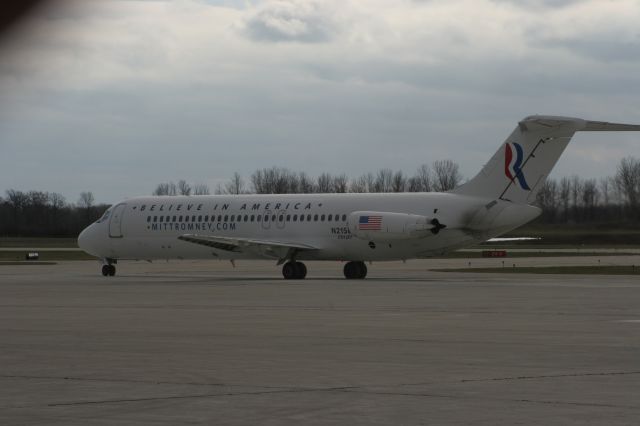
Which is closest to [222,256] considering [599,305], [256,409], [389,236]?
[389,236]

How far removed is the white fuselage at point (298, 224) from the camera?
143 feet

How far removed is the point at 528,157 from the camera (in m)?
43.0

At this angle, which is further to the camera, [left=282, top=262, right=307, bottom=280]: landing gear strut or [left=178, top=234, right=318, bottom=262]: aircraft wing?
[left=282, top=262, right=307, bottom=280]: landing gear strut

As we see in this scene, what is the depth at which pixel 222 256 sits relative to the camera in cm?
4897

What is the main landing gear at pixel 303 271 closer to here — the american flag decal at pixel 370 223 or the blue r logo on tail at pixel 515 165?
the american flag decal at pixel 370 223

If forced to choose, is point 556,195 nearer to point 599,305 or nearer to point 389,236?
point 389,236

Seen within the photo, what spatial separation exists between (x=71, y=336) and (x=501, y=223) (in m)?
25.8

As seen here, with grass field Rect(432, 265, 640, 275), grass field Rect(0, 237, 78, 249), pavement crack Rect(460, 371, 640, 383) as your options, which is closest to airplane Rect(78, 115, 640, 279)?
grass field Rect(432, 265, 640, 275)

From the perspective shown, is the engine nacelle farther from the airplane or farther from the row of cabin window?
the row of cabin window

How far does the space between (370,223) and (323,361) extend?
29156 mm

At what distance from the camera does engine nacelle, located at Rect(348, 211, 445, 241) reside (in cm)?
4359

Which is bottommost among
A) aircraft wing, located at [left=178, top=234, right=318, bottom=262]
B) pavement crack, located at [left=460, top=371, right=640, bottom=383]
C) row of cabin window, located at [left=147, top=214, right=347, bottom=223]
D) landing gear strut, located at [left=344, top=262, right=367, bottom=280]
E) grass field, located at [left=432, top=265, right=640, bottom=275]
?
pavement crack, located at [left=460, top=371, right=640, bottom=383]

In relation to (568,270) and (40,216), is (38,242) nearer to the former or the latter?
(40,216)

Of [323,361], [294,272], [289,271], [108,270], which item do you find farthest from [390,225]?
[323,361]
